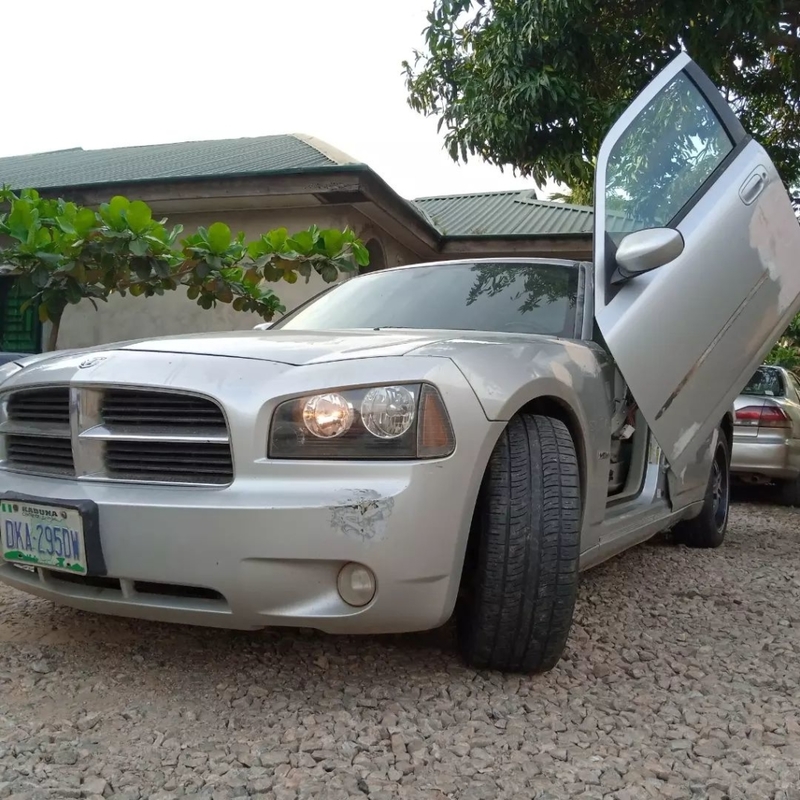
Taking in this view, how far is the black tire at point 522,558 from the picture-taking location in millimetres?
2166

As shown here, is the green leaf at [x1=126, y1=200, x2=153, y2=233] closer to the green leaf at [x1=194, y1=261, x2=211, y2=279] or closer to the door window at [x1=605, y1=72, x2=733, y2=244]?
the green leaf at [x1=194, y1=261, x2=211, y2=279]

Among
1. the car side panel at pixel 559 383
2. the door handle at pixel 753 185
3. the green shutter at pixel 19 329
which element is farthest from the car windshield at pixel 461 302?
the green shutter at pixel 19 329

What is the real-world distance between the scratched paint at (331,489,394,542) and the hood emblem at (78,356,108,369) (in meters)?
0.87

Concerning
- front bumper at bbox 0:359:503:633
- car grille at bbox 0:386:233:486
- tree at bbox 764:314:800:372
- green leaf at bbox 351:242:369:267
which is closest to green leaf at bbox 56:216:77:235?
green leaf at bbox 351:242:369:267

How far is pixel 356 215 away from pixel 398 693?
6.60 meters

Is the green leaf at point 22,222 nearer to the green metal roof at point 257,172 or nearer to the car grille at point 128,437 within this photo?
the green metal roof at point 257,172

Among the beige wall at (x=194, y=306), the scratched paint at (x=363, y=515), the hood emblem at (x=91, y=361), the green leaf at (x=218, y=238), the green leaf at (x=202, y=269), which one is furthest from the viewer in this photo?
the beige wall at (x=194, y=306)

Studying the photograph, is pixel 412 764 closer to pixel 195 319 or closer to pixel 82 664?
pixel 82 664

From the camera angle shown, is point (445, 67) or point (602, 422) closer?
point (602, 422)

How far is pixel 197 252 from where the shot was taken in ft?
20.1

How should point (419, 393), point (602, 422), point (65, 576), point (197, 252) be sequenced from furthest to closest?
point (197, 252) → point (602, 422) → point (65, 576) → point (419, 393)

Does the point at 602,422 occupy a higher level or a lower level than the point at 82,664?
higher

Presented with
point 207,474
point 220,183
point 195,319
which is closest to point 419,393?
point 207,474

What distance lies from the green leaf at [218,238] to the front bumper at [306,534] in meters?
4.25
